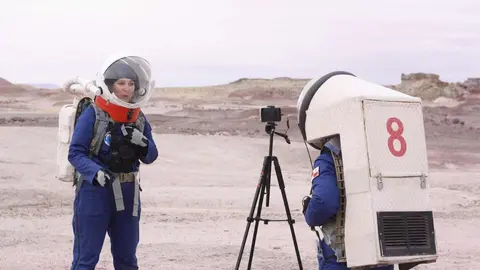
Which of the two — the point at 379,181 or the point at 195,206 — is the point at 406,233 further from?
the point at 195,206

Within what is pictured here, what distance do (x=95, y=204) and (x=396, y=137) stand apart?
1892mm

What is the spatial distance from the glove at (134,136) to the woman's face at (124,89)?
0.19 meters

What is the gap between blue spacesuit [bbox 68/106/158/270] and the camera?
461 cm

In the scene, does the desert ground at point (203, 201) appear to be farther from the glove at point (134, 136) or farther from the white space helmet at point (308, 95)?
the white space helmet at point (308, 95)

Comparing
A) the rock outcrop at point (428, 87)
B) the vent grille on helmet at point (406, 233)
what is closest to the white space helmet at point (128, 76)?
the vent grille on helmet at point (406, 233)

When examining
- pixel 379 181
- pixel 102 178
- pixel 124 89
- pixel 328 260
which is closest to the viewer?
pixel 379 181

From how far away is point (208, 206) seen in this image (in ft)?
37.1

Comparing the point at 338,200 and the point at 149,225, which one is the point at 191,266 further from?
the point at 338,200

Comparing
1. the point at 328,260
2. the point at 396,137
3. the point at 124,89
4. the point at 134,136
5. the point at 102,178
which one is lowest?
the point at 328,260

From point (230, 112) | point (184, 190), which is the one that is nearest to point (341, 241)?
point (184, 190)

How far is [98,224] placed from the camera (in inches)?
182

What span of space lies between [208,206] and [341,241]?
24.3ft

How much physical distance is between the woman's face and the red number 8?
5.72 ft

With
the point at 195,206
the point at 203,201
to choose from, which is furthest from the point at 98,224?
the point at 203,201
